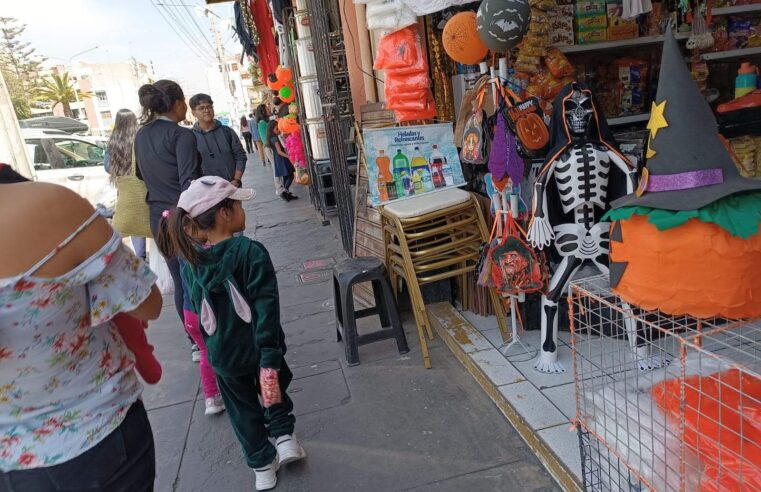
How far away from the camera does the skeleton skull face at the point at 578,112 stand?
2.76 metres

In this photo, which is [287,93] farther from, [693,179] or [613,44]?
[693,179]

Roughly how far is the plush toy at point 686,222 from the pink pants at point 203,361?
97.3 inches

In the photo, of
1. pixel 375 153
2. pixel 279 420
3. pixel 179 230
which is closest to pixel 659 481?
pixel 279 420

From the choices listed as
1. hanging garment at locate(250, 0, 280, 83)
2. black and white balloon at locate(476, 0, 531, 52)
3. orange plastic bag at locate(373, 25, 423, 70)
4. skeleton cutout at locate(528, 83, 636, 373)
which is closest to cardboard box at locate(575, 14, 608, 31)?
orange plastic bag at locate(373, 25, 423, 70)

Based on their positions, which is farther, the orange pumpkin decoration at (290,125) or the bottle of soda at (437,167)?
the orange pumpkin decoration at (290,125)

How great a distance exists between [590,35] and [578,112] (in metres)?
1.91

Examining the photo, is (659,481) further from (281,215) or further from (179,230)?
(281,215)

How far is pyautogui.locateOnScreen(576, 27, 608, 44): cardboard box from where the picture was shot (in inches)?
167

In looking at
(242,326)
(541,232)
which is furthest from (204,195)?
(541,232)

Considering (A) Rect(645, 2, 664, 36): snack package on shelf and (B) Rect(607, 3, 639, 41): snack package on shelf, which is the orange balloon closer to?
(B) Rect(607, 3, 639, 41): snack package on shelf

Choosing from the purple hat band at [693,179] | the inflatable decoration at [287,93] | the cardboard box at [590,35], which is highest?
the inflatable decoration at [287,93]

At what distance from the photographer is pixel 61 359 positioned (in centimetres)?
141

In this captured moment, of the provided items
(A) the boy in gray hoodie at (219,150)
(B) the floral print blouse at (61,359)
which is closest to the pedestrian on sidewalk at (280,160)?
(A) the boy in gray hoodie at (219,150)

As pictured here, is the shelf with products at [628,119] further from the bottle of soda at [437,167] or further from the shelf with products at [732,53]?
the bottle of soda at [437,167]
